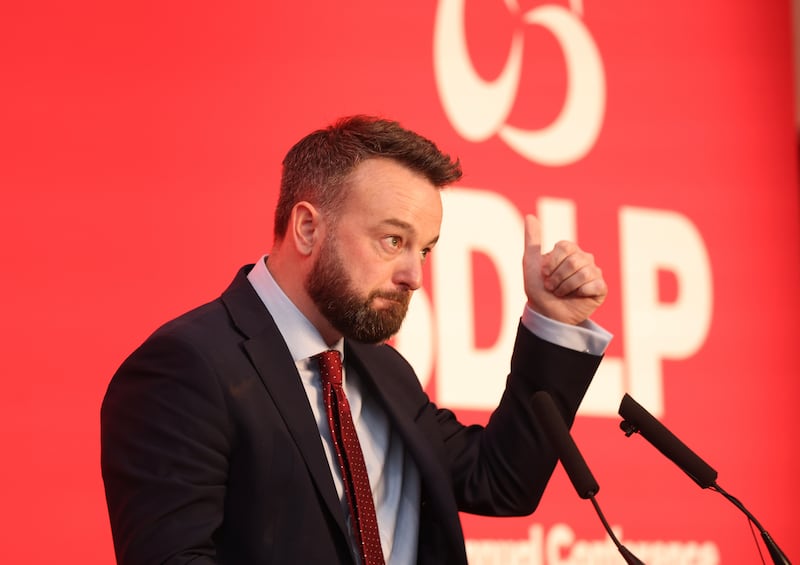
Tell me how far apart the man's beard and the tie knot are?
0.05 m

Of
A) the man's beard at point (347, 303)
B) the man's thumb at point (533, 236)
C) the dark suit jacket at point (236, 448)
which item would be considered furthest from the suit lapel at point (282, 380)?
the man's thumb at point (533, 236)

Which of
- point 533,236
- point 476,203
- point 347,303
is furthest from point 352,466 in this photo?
point 476,203

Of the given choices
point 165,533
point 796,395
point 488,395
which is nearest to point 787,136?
point 796,395

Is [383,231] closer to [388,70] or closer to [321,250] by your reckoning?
[321,250]

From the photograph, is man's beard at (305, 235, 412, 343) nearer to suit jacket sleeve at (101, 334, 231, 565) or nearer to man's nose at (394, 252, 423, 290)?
man's nose at (394, 252, 423, 290)

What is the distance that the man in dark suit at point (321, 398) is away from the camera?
67.3 inches

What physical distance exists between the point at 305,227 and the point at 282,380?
1.08 feet

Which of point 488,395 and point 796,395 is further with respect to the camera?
point 796,395

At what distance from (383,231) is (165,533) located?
652 millimetres

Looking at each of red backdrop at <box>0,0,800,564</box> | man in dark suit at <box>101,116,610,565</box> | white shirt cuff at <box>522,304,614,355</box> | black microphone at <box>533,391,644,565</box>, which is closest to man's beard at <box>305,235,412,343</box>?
man in dark suit at <box>101,116,610,565</box>

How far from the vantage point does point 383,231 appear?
194 centimetres

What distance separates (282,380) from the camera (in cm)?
184

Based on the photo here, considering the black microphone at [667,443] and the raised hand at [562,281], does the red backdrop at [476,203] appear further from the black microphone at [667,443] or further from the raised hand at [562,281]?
the black microphone at [667,443]

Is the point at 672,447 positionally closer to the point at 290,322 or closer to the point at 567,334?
the point at 567,334
